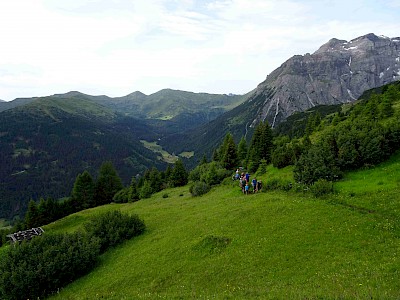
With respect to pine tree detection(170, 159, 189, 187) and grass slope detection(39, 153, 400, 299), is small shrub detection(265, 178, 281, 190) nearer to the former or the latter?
grass slope detection(39, 153, 400, 299)

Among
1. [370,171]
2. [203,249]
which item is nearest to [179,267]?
[203,249]

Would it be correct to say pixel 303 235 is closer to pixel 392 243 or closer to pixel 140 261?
pixel 392 243

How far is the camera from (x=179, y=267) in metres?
23.8

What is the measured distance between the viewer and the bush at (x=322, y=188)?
1236 inches

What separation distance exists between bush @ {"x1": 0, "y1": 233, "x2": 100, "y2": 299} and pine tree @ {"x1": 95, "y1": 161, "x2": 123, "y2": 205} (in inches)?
2132

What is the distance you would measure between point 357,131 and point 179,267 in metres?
28.6

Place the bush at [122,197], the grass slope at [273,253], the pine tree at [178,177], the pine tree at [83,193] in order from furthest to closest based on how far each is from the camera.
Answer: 1. the pine tree at [83,193]
2. the bush at [122,197]
3. the pine tree at [178,177]
4. the grass slope at [273,253]

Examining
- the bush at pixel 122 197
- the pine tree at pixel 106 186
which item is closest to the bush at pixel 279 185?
the bush at pixel 122 197

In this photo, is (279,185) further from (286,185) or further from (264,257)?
(264,257)

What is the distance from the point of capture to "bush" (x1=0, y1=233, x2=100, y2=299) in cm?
2695

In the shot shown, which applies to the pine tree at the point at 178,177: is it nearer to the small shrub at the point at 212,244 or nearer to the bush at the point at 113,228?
the bush at the point at 113,228

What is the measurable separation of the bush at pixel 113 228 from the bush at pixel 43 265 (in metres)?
2.33

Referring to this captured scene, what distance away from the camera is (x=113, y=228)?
118ft

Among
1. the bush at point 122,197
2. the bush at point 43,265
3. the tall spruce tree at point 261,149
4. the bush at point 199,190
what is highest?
the tall spruce tree at point 261,149
